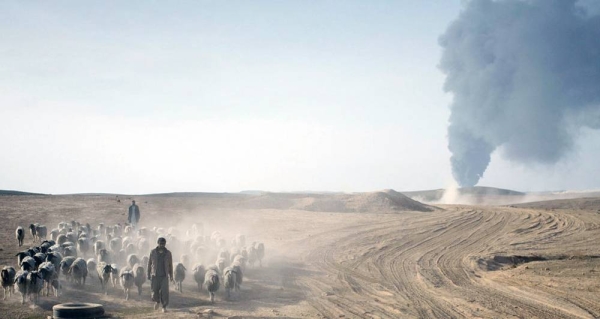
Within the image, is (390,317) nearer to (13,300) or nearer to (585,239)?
(13,300)

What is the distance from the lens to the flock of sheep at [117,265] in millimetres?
18016

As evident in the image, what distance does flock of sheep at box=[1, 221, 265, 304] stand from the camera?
18016mm

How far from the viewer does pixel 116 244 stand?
1053 inches

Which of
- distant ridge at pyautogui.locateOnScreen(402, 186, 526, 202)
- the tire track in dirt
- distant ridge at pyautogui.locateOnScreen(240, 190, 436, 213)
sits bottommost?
the tire track in dirt

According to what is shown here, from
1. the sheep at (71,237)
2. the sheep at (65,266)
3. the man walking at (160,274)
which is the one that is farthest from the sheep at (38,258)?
the sheep at (71,237)

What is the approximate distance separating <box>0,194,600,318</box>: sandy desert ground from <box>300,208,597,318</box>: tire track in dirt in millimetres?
61

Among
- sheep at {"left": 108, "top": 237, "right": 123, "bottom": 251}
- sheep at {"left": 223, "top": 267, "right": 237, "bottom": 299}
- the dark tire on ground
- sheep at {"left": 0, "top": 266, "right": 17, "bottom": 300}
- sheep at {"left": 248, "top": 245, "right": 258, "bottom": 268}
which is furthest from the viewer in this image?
sheep at {"left": 108, "top": 237, "right": 123, "bottom": 251}

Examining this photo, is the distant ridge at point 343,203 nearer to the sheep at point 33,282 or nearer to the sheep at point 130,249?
the sheep at point 130,249

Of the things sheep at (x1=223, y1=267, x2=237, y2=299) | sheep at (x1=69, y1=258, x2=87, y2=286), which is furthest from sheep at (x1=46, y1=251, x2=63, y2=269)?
sheep at (x1=223, y1=267, x2=237, y2=299)

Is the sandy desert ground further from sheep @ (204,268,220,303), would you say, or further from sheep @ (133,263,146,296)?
sheep @ (133,263,146,296)

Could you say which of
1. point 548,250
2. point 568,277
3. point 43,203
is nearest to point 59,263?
point 568,277

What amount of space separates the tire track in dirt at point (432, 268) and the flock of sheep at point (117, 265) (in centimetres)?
369

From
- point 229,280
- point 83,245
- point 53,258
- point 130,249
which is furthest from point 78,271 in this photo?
point 83,245

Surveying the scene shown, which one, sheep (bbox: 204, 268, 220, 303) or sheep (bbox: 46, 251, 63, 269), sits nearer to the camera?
sheep (bbox: 204, 268, 220, 303)
